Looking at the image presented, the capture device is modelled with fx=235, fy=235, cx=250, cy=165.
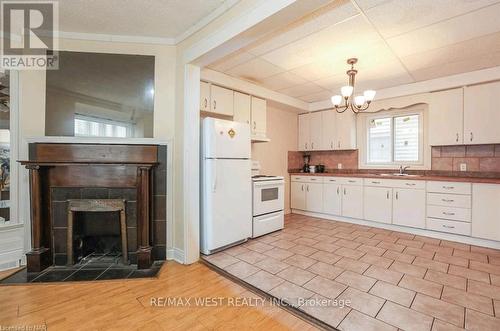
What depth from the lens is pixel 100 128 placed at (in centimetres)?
263

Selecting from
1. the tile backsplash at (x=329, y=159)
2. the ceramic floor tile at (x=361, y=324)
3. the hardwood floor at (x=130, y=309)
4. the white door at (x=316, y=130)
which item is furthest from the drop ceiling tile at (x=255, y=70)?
the ceramic floor tile at (x=361, y=324)

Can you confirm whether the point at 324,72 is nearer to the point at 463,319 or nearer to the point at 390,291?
the point at 390,291

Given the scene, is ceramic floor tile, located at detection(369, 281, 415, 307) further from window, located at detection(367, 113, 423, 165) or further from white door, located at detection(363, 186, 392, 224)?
window, located at detection(367, 113, 423, 165)

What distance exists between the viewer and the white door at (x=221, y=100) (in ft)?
11.4

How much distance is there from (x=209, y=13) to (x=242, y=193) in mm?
2116

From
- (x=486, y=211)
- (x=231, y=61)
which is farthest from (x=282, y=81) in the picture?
(x=486, y=211)

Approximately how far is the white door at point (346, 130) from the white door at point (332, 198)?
85cm

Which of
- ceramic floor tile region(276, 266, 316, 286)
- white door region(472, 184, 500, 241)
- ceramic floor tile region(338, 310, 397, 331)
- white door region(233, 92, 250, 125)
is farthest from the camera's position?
white door region(233, 92, 250, 125)

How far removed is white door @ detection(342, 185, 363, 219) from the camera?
4242mm

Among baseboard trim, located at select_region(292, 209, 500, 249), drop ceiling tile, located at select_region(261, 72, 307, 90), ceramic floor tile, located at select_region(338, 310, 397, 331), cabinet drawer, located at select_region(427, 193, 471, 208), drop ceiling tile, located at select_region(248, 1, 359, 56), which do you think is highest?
drop ceiling tile, located at select_region(248, 1, 359, 56)

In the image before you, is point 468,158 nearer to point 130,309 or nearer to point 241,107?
point 241,107

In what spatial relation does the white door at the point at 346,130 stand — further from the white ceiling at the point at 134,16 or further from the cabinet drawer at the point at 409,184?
the white ceiling at the point at 134,16

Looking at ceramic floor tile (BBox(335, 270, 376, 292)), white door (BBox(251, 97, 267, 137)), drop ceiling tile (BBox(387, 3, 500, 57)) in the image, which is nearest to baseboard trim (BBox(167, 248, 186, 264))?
ceramic floor tile (BBox(335, 270, 376, 292))

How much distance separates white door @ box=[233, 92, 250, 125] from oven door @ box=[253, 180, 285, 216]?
1.05 metres
